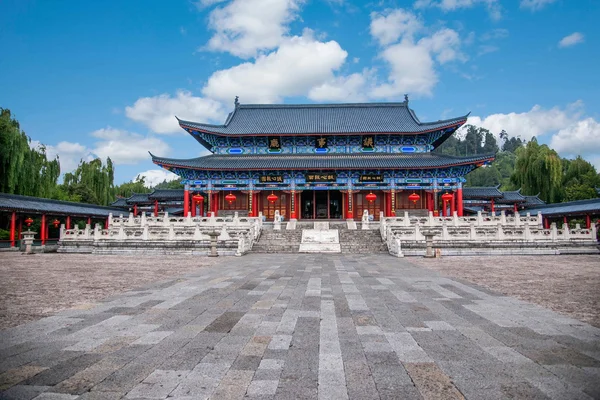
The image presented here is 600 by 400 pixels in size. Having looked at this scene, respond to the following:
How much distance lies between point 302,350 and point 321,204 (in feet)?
103

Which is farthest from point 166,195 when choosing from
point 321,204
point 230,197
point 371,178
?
point 371,178

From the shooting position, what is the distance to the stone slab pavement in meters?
2.97

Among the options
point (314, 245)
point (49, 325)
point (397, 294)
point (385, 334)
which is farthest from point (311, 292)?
point (314, 245)

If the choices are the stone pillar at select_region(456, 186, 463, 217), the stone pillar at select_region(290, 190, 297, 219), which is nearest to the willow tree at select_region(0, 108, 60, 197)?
the stone pillar at select_region(290, 190, 297, 219)

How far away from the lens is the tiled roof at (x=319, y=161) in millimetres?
29156

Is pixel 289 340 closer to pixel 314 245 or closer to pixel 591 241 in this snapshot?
pixel 314 245

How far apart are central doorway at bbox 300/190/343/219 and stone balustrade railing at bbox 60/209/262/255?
11902 mm

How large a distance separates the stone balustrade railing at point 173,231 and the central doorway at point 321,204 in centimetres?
1190

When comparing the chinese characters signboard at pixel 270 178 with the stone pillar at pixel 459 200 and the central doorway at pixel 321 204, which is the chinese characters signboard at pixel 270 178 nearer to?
the central doorway at pixel 321 204

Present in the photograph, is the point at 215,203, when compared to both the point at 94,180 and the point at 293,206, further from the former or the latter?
the point at 94,180

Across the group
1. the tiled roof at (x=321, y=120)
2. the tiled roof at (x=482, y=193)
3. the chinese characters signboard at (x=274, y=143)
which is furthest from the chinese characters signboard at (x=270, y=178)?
the tiled roof at (x=482, y=193)

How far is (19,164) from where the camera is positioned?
80.9 ft

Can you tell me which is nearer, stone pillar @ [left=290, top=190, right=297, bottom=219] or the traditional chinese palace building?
the traditional chinese palace building

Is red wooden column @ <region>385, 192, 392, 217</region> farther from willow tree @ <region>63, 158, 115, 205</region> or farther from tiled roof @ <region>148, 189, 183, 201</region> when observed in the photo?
willow tree @ <region>63, 158, 115, 205</region>
